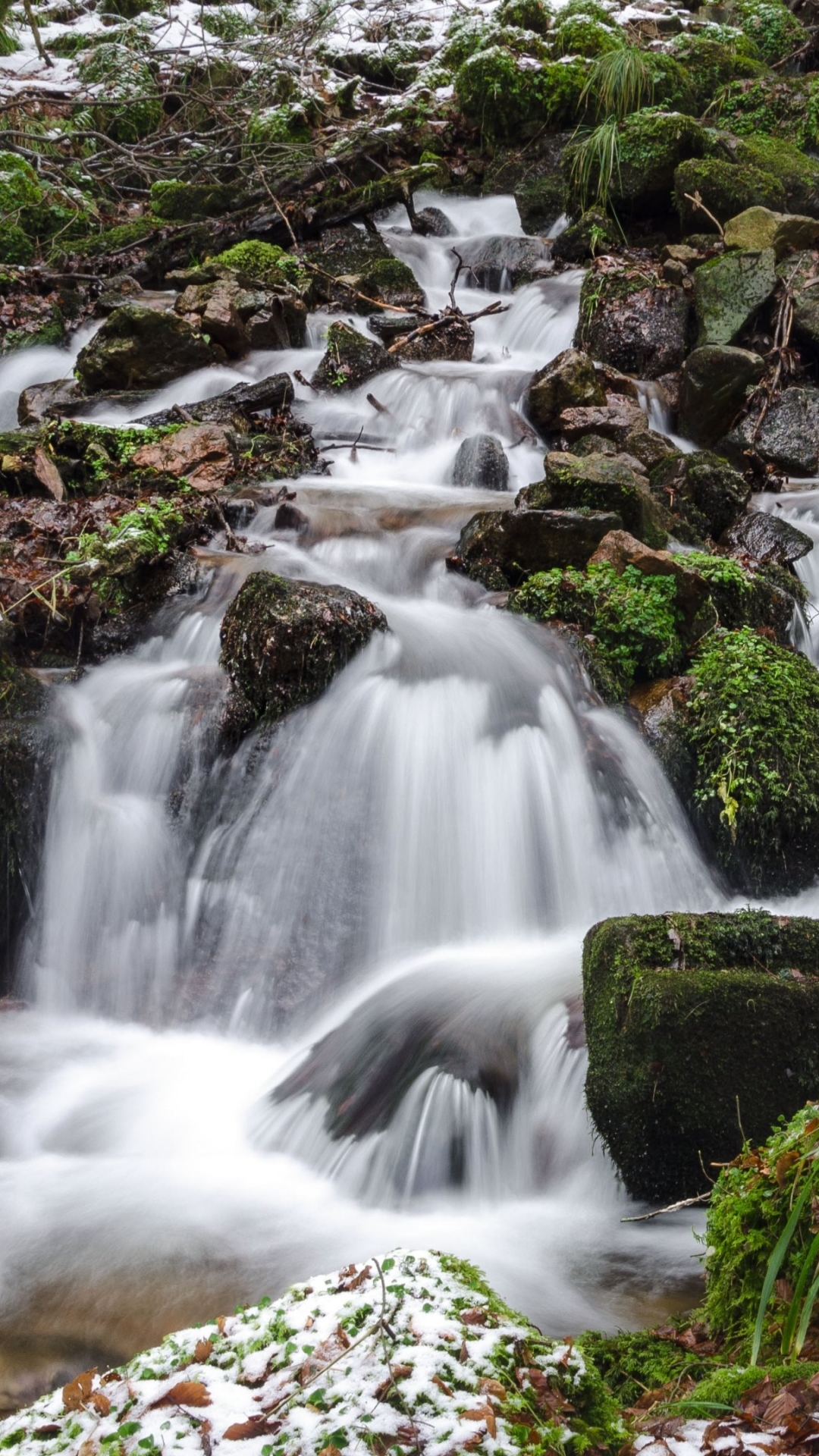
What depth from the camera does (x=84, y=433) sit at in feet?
26.7

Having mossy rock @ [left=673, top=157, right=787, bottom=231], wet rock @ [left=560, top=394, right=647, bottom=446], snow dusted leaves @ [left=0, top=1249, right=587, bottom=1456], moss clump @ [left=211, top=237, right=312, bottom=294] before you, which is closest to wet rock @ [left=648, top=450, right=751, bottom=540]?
wet rock @ [left=560, top=394, right=647, bottom=446]

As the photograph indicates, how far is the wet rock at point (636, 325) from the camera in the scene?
10.3 metres

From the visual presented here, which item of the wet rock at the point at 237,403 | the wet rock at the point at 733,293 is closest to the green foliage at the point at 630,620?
the wet rock at the point at 237,403

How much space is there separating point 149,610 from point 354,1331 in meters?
5.55

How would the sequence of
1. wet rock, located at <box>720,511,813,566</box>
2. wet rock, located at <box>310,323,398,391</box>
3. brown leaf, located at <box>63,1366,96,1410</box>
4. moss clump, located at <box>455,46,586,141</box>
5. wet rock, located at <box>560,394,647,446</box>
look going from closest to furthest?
brown leaf, located at <box>63,1366,96,1410</box>, wet rock, located at <box>720,511,813,566</box>, wet rock, located at <box>560,394,647,446</box>, wet rock, located at <box>310,323,398,391</box>, moss clump, located at <box>455,46,586,141</box>

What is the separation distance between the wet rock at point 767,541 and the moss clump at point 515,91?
10.9 metres

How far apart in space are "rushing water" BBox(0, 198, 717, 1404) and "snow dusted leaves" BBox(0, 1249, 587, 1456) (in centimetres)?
122

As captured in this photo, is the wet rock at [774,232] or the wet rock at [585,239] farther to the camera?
the wet rock at [585,239]

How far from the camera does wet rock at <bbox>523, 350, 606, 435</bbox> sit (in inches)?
355

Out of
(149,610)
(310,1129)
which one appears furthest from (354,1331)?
(149,610)

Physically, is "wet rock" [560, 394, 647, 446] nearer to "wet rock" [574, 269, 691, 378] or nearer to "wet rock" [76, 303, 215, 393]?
"wet rock" [574, 269, 691, 378]

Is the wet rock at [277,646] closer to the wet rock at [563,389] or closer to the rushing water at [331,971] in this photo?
the rushing water at [331,971]

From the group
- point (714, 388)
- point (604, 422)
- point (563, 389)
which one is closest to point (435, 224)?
point (563, 389)

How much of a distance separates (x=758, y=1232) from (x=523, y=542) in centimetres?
529
